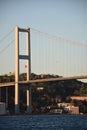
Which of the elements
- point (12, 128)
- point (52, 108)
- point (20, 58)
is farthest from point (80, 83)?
point (12, 128)

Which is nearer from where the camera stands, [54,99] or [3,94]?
[3,94]

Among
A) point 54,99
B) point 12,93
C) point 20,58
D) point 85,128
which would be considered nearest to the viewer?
point 85,128

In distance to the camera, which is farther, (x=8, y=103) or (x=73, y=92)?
(x=73, y=92)

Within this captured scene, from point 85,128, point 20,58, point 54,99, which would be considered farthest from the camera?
point 54,99

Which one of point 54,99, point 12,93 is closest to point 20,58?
point 12,93

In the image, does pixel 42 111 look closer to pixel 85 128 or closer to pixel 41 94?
pixel 41 94

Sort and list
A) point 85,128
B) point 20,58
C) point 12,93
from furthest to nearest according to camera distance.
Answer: point 12,93, point 20,58, point 85,128

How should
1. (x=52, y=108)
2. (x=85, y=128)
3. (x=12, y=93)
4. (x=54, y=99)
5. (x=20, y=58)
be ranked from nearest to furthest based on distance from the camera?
1. (x=85, y=128)
2. (x=20, y=58)
3. (x=12, y=93)
4. (x=52, y=108)
5. (x=54, y=99)

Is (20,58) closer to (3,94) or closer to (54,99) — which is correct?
(3,94)

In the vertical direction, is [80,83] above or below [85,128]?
above
